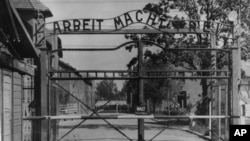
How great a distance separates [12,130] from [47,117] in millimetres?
1738

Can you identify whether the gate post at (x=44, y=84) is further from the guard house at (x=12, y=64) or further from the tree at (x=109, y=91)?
the tree at (x=109, y=91)

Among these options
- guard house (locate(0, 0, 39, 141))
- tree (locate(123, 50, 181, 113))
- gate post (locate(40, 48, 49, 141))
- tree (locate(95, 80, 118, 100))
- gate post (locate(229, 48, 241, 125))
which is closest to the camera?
guard house (locate(0, 0, 39, 141))

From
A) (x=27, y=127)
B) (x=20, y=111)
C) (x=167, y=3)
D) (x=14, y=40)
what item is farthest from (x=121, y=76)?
(x=167, y=3)

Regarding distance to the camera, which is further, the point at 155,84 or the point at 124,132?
the point at 155,84

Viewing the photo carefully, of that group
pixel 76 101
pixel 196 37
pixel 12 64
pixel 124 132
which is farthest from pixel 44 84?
pixel 76 101

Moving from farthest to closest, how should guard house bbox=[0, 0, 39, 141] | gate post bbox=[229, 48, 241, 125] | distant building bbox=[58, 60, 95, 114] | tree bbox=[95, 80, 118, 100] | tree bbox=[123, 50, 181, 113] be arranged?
tree bbox=[123, 50, 181, 113], distant building bbox=[58, 60, 95, 114], tree bbox=[95, 80, 118, 100], gate post bbox=[229, 48, 241, 125], guard house bbox=[0, 0, 39, 141]

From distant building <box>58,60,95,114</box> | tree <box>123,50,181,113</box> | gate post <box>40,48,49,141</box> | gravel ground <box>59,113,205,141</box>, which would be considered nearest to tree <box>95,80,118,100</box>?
distant building <box>58,60,95,114</box>

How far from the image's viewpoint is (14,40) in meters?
8.88

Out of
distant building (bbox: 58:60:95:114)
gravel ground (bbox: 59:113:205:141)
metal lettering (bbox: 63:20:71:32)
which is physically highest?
metal lettering (bbox: 63:20:71:32)

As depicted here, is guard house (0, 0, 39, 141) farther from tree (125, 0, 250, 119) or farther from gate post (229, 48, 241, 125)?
tree (125, 0, 250, 119)

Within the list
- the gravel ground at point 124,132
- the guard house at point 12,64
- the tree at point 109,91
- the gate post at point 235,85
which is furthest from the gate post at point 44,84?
the gravel ground at point 124,132

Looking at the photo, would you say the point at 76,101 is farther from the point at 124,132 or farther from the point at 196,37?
the point at 196,37

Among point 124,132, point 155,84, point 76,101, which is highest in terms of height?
point 155,84

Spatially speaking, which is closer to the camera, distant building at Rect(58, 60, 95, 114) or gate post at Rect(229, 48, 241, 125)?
gate post at Rect(229, 48, 241, 125)
